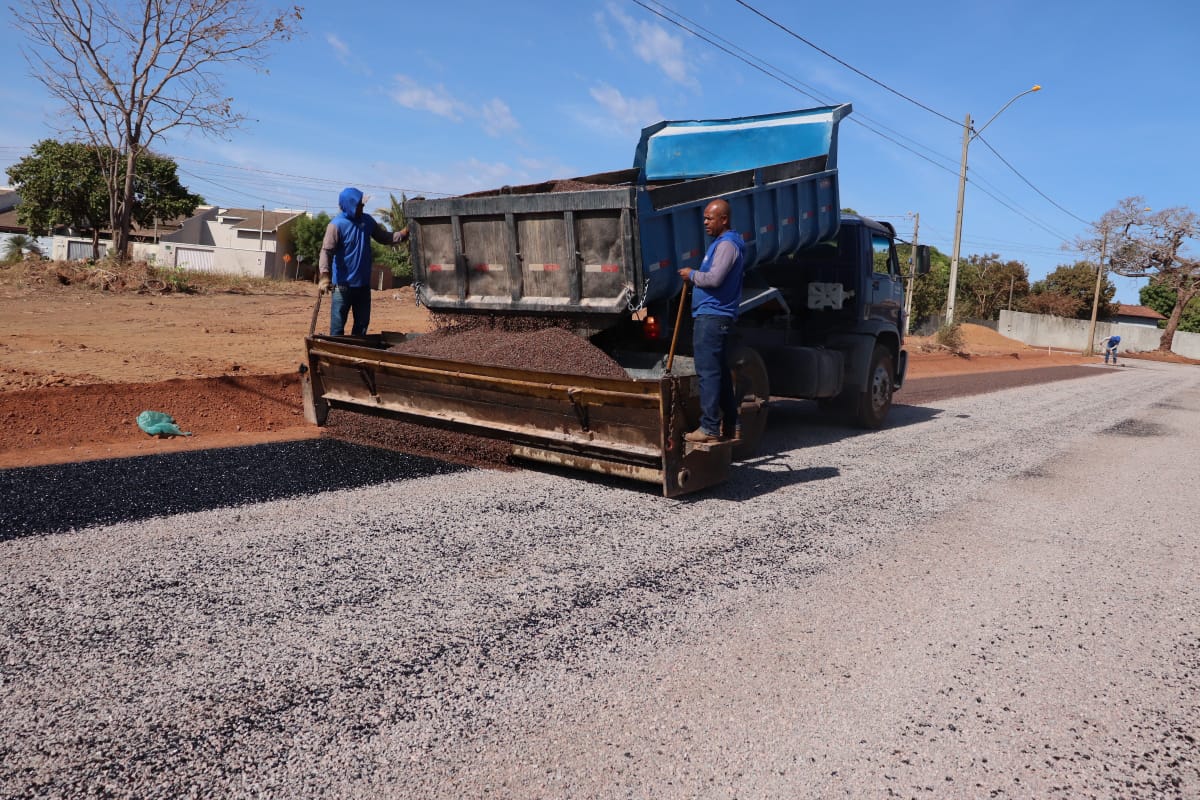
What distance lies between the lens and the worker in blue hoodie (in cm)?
769

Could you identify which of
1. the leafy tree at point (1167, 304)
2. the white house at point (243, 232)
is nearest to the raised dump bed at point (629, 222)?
the white house at point (243, 232)

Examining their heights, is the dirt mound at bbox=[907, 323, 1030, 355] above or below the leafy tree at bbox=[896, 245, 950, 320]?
below

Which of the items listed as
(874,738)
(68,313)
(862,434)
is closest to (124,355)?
(68,313)

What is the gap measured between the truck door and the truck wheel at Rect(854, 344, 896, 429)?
45cm

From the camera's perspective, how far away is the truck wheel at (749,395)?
6.70 meters

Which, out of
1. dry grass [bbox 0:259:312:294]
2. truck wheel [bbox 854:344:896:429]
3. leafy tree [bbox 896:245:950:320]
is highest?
leafy tree [bbox 896:245:950:320]

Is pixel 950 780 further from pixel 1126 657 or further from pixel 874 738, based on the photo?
pixel 1126 657

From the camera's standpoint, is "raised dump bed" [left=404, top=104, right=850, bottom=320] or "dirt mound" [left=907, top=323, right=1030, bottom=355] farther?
"dirt mound" [left=907, top=323, right=1030, bottom=355]

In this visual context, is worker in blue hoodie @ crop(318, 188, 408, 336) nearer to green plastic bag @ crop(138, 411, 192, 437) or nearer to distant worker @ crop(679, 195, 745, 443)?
green plastic bag @ crop(138, 411, 192, 437)

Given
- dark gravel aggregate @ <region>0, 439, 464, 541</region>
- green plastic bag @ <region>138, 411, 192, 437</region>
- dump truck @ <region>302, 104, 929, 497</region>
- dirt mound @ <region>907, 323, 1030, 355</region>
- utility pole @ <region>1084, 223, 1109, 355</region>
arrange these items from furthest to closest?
utility pole @ <region>1084, 223, 1109, 355</region>, dirt mound @ <region>907, 323, 1030, 355</region>, green plastic bag @ <region>138, 411, 192, 437</region>, dump truck @ <region>302, 104, 929, 497</region>, dark gravel aggregate @ <region>0, 439, 464, 541</region>

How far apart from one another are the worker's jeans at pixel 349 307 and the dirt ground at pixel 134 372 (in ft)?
2.20

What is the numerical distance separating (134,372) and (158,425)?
2.66 meters

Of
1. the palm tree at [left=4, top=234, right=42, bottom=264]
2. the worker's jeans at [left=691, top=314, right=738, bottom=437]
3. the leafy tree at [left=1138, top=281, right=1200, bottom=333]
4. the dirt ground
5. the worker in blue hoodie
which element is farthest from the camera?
the leafy tree at [left=1138, top=281, right=1200, bottom=333]

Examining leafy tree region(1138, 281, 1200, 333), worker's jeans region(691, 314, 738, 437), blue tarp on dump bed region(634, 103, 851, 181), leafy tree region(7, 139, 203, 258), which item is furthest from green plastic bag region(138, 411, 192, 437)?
leafy tree region(1138, 281, 1200, 333)
